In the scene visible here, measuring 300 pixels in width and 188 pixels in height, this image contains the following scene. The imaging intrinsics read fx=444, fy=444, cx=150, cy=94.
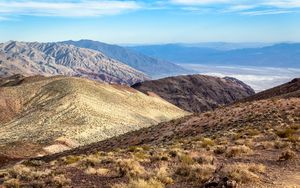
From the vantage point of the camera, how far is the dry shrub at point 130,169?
61.8 feet

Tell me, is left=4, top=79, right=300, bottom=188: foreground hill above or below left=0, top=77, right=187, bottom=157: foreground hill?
above

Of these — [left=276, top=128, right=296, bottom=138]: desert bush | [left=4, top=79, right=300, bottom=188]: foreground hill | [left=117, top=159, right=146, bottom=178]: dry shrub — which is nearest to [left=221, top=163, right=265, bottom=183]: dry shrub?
[left=4, top=79, right=300, bottom=188]: foreground hill

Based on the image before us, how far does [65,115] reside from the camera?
83.4 m

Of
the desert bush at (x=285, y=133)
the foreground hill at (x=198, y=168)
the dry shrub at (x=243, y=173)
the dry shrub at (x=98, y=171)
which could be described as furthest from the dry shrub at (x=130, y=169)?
the desert bush at (x=285, y=133)

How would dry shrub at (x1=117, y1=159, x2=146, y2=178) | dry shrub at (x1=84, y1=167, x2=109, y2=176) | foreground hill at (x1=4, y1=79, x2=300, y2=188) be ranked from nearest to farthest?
foreground hill at (x1=4, y1=79, x2=300, y2=188)
dry shrub at (x1=117, y1=159, x2=146, y2=178)
dry shrub at (x1=84, y1=167, x2=109, y2=176)

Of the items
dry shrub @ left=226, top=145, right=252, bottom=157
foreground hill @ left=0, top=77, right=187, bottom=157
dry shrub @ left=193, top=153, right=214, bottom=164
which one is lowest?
foreground hill @ left=0, top=77, right=187, bottom=157

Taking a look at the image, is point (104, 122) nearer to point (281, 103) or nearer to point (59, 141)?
point (59, 141)

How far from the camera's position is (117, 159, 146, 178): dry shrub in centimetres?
1883

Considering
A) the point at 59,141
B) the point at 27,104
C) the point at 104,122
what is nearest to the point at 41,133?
the point at 59,141

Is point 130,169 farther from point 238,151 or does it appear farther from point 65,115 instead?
point 65,115

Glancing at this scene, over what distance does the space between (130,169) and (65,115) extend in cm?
6538

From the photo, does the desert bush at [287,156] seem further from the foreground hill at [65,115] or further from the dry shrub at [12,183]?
the foreground hill at [65,115]

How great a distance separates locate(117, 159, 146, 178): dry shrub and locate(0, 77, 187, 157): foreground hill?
35.7 m

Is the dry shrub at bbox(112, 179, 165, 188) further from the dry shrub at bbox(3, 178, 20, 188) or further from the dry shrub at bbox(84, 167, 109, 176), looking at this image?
the dry shrub at bbox(3, 178, 20, 188)
